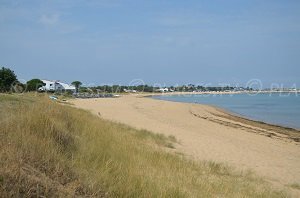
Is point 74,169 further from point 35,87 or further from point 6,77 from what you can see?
point 35,87

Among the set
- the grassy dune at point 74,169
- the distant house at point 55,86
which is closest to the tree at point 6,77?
the distant house at point 55,86

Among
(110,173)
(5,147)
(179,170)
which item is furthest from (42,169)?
(179,170)

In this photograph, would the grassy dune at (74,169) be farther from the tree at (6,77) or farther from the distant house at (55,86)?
the distant house at (55,86)

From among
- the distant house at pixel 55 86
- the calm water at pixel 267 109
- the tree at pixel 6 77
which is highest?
the tree at pixel 6 77

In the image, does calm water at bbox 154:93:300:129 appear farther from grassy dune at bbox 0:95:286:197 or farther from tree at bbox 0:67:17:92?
tree at bbox 0:67:17:92

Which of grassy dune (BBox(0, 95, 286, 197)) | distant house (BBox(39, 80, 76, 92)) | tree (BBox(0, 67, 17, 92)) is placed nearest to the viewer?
grassy dune (BBox(0, 95, 286, 197))

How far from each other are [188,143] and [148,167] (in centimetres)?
1021

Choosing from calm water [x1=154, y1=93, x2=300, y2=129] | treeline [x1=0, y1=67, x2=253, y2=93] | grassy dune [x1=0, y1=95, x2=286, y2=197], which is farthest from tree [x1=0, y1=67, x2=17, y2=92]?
grassy dune [x1=0, y1=95, x2=286, y2=197]

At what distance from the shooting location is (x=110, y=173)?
4781mm

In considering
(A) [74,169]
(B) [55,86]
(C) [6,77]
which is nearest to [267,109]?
(C) [6,77]

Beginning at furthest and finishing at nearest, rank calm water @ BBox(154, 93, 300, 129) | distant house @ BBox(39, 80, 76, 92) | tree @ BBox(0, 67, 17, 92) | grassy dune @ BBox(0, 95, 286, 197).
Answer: distant house @ BBox(39, 80, 76, 92) → tree @ BBox(0, 67, 17, 92) → calm water @ BBox(154, 93, 300, 129) → grassy dune @ BBox(0, 95, 286, 197)

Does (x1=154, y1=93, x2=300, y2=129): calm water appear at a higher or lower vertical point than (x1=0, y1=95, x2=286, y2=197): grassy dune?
lower

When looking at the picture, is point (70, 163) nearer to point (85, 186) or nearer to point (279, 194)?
point (85, 186)

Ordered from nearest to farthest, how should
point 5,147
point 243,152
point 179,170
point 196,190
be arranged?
point 5,147 → point 196,190 → point 179,170 → point 243,152
